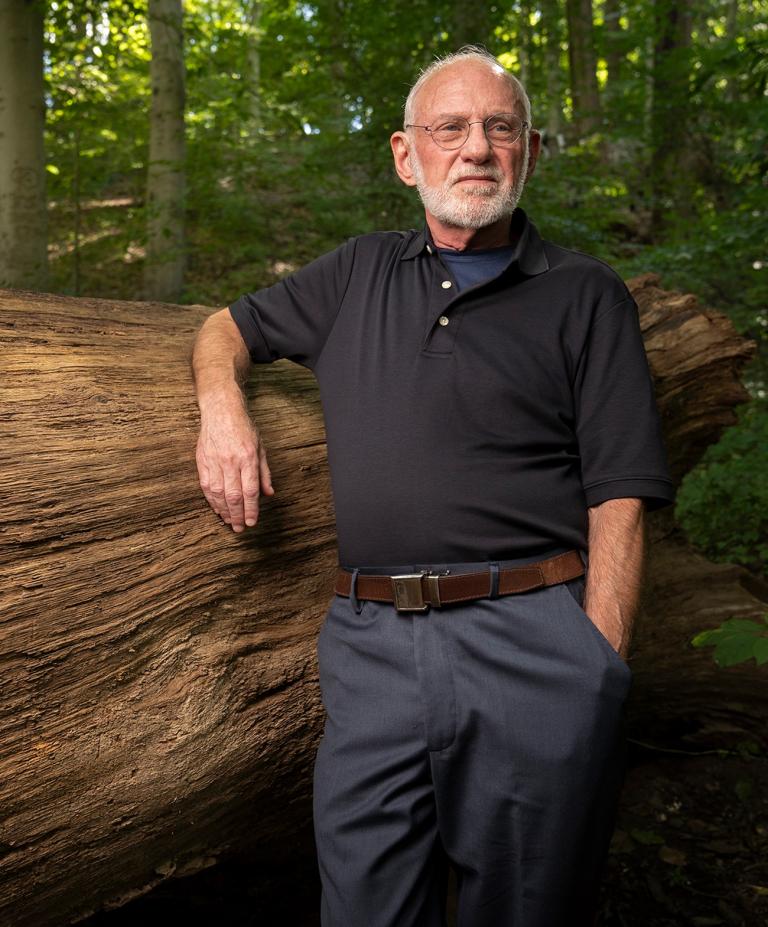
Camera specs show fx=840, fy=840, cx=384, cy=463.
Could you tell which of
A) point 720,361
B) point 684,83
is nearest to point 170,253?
point 684,83

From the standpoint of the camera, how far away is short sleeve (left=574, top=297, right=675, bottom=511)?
238cm

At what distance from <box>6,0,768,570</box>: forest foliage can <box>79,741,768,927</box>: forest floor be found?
2.05 m

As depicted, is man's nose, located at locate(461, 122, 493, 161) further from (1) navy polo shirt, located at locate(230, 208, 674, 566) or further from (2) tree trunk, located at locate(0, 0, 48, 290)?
(2) tree trunk, located at locate(0, 0, 48, 290)

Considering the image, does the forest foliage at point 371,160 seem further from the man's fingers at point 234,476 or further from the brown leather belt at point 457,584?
the man's fingers at point 234,476

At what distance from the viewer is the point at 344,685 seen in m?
2.37

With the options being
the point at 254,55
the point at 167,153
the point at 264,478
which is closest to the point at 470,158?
the point at 264,478

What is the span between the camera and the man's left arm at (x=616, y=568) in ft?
7.53

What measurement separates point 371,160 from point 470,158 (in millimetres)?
5235

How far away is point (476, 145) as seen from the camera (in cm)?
271

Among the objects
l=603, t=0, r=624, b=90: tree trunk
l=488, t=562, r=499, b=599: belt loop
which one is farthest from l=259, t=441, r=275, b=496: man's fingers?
l=603, t=0, r=624, b=90: tree trunk

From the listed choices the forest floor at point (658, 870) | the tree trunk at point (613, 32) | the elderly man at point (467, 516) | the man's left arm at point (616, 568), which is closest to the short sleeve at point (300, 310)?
the elderly man at point (467, 516)

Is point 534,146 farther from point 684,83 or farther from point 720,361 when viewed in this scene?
point 684,83

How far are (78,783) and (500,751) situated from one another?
1132mm

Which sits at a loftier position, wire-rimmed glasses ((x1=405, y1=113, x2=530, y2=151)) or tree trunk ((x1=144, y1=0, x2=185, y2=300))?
tree trunk ((x1=144, y1=0, x2=185, y2=300))
